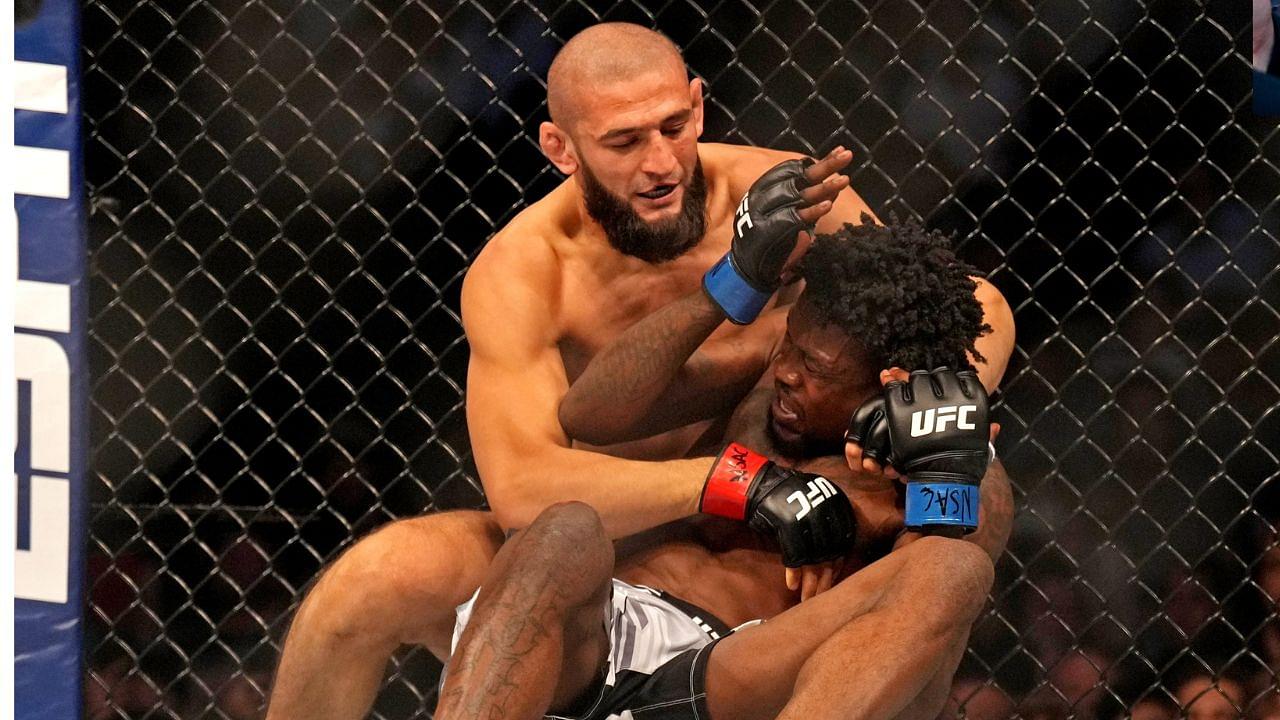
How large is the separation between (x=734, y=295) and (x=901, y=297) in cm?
22

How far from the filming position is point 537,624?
1.53 metres

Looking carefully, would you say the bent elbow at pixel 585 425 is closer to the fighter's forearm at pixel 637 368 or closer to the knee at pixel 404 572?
the fighter's forearm at pixel 637 368

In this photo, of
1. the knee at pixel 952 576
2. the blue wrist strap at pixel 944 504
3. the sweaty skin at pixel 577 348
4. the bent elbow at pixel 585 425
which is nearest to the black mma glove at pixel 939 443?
the blue wrist strap at pixel 944 504

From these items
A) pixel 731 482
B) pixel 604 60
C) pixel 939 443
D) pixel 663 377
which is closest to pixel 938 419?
pixel 939 443

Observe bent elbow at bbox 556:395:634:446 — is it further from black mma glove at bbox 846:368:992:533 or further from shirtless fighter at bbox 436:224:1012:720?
black mma glove at bbox 846:368:992:533

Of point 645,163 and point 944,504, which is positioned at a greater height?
point 645,163

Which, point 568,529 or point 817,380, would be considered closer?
point 568,529

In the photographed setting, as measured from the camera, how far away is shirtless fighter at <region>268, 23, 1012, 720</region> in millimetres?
1865

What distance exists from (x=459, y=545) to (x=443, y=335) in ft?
2.60

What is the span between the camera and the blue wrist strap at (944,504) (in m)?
1.64

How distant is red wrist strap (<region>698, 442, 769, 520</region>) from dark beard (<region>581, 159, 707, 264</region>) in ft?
1.20

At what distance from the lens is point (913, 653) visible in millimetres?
1453

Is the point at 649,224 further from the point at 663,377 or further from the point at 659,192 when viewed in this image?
the point at 663,377

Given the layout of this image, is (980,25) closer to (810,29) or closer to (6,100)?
(810,29)
